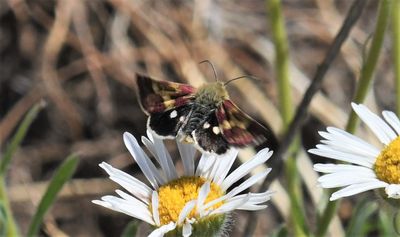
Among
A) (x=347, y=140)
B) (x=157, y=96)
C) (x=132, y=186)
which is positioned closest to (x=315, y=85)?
(x=347, y=140)

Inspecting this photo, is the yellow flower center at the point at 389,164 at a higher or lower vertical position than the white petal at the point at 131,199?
lower

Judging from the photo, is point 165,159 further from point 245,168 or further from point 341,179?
point 341,179

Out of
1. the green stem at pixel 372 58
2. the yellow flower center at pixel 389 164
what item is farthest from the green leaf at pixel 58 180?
the yellow flower center at pixel 389 164

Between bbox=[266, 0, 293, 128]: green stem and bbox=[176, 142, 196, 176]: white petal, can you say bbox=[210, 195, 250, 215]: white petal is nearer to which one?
bbox=[176, 142, 196, 176]: white petal

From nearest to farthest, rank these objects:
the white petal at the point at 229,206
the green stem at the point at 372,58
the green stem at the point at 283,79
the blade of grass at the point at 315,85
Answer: the white petal at the point at 229,206, the green stem at the point at 372,58, the blade of grass at the point at 315,85, the green stem at the point at 283,79

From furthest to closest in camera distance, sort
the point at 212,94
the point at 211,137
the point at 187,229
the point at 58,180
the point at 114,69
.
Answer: the point at 114,69, the point at 58,180, the point at 212,94, the point at 211,137, the point at 187,229

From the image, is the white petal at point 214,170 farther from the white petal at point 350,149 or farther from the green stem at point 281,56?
the green stem at point 281,56
